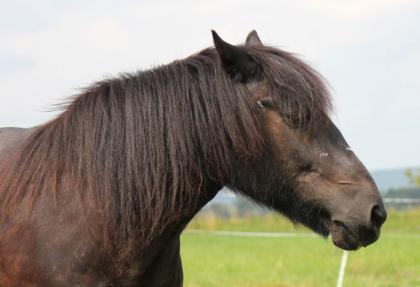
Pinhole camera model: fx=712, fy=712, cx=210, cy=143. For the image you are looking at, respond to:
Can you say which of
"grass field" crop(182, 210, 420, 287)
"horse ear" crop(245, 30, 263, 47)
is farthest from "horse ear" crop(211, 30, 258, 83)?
"grass field" crop(182, 210, 420, 287)

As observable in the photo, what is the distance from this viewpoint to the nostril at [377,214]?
11.9 ft

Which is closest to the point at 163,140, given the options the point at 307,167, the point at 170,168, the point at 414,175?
the point at 170,168

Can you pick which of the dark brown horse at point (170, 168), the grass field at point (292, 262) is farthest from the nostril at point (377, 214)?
the grass field at point (292, 262)

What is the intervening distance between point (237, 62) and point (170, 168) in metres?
0.68

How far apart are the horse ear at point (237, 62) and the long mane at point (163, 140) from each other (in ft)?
0.16

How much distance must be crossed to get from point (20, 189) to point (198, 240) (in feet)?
55.0

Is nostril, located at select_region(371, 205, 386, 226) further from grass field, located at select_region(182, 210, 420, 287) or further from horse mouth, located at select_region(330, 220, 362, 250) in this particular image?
grass field, located at select_region(182, 210, 420, 287)

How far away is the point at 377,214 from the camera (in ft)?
11.9

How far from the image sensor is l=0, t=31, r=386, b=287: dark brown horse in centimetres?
377

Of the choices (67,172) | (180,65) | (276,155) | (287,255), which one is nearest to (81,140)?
A: (67,172)

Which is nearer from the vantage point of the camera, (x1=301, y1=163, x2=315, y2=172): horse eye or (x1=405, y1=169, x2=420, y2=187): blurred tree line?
(x1=301, y1=163, x2=315, y2=172): horse eye

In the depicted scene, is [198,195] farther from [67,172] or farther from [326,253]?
[326,253]

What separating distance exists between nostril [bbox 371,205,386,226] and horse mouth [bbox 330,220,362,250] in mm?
133

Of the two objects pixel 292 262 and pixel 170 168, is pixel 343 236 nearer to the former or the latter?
pixel 170 168
